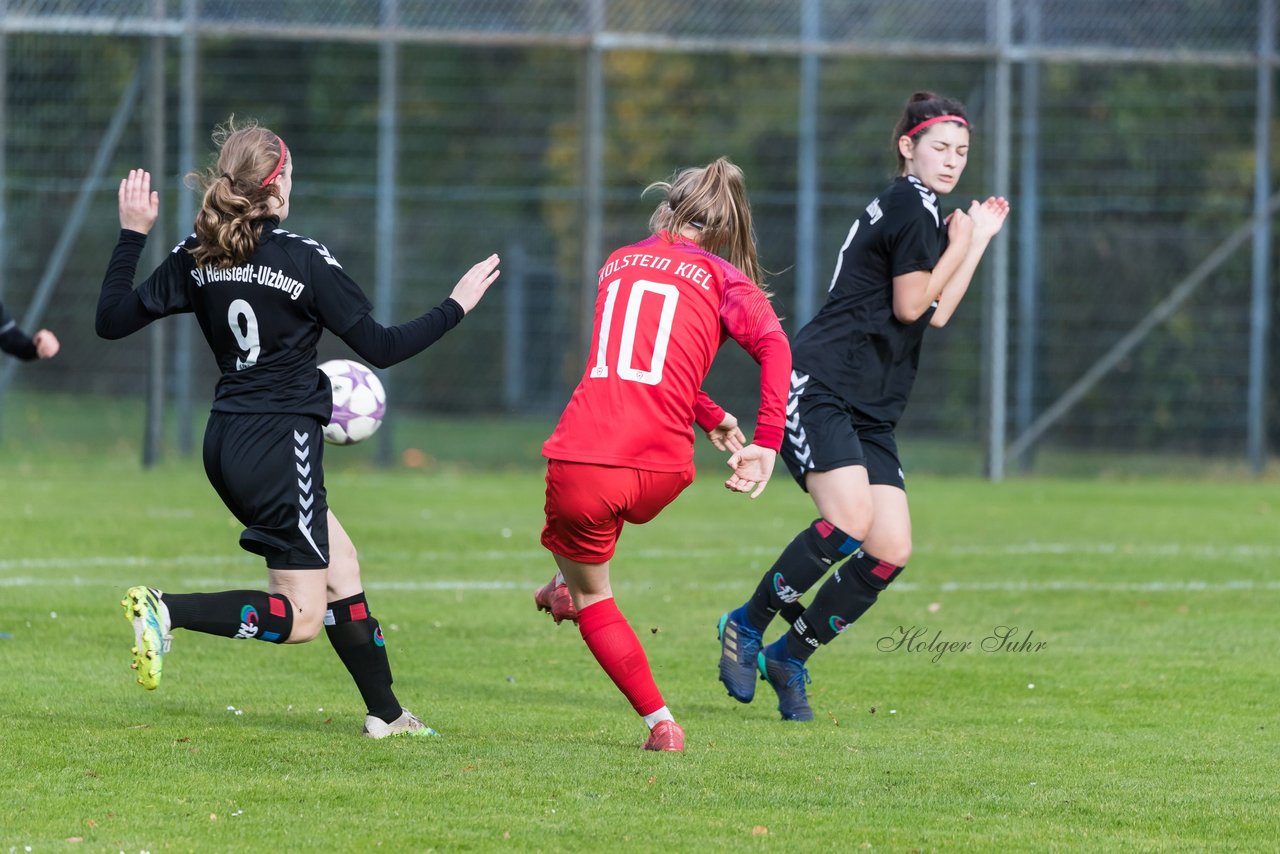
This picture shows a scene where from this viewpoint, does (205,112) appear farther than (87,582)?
Yes

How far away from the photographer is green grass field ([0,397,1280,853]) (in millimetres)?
4293

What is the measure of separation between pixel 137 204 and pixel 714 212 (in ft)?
5.82

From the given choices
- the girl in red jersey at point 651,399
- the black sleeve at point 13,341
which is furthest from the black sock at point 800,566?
the black sleeve at point 13,341

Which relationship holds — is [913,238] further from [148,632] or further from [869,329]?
[148,632]

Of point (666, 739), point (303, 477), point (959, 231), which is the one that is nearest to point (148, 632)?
point (303, 477)

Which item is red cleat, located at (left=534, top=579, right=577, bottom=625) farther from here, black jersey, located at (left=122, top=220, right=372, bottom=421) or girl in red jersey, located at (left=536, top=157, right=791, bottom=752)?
black jersey, located at (left=122, top=220, right=372, bottom=421)

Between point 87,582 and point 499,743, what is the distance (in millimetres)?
4074

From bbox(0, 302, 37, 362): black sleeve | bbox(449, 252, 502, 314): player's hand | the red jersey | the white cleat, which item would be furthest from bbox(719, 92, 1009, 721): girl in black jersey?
bbox(0, 302, 37, 362): black sleeve

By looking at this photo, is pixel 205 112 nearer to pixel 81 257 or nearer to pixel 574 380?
pixel 81 257

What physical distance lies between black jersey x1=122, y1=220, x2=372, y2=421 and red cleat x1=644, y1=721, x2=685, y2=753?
1.41 meters

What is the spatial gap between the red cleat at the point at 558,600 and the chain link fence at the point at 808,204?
10448 millimetres

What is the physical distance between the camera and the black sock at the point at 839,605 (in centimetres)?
589

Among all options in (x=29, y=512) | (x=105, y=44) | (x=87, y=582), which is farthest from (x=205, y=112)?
(x=87, y=582)

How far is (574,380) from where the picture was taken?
16.6m
